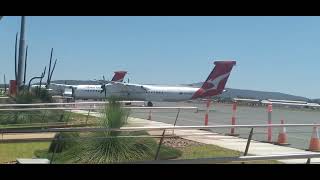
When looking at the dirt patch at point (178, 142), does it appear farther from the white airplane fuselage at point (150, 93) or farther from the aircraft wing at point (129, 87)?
the aircraft wing at point (129, 87)

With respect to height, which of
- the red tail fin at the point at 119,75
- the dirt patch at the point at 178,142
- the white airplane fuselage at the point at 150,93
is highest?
the red tail fin at the point at 119,75

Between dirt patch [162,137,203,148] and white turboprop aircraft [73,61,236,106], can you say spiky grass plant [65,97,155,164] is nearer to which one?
dirt patch [162,137,203,148]

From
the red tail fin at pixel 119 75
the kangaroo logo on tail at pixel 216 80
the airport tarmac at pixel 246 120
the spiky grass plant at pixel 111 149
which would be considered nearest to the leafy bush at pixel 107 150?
the spiky grass plant at pixel 111 149

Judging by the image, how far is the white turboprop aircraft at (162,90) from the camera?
54.1 metres

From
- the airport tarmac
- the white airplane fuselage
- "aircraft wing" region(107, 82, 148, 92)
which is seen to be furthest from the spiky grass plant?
"aircraft wing" region(107, 82, 148, 92)

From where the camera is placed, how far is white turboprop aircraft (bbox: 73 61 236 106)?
54094 mm

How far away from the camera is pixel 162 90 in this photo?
57.4 metres

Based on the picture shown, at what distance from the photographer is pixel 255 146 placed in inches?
518

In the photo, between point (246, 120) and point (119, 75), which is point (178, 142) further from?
point (119, 75)

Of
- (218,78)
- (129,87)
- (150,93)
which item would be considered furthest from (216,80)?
(129,87)
